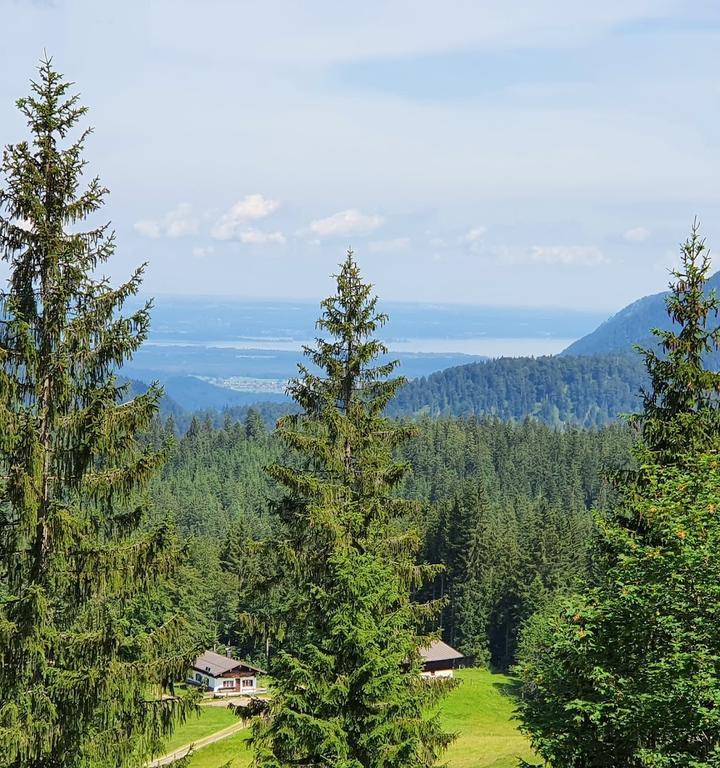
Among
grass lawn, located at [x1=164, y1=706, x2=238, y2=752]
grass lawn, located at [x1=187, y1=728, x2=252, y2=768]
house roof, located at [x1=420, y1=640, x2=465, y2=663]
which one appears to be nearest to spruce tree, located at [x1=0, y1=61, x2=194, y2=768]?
grass lawn, located at [x1=187, y1=728, x2=252, y2=768]

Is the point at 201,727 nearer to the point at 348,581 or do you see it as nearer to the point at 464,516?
the point at 464,516

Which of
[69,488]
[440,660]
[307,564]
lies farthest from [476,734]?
[69,488]

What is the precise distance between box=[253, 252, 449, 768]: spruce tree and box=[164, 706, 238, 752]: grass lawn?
114 ft

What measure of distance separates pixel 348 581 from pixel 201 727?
4475cm

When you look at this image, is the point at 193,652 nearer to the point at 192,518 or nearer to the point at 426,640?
the point at 426,640

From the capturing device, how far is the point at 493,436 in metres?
194

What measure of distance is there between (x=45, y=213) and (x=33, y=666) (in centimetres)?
637

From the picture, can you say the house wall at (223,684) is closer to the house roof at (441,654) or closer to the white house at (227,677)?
the white house at (227,677)

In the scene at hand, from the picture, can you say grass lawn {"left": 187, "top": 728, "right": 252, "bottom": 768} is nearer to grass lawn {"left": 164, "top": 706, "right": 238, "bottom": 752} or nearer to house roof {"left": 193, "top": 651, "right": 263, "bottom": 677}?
grass lawn {"left": 164, "top": 706, "right": 238, "bottom": 752}

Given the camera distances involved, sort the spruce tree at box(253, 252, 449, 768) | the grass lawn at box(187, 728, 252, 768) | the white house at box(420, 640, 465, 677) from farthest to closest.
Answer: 1. the white house at box(420, 640, 465, 677)
2. the grass lawn at box(187, 728, 252, 768)
3. the spruce tree at box(253, 252, 449, 768)

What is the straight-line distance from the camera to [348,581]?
1619 centimetres

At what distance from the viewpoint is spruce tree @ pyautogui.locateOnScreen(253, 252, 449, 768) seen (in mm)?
15852

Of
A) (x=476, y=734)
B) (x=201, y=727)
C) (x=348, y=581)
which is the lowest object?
(x=201, y=727)

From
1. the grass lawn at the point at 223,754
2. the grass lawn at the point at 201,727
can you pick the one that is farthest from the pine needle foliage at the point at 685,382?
the grass lawn at the point at 201,727
